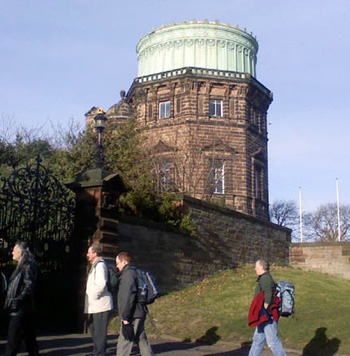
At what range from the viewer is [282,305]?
329 inches

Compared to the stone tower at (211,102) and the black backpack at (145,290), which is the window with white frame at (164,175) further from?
the black backpack at (145,290)

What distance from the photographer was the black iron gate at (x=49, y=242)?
476 inches

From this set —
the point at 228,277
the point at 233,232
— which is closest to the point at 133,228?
the point at 228,277

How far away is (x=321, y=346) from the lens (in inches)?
419

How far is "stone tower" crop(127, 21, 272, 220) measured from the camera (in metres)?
34.3

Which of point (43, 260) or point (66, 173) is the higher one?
point (66, 173)

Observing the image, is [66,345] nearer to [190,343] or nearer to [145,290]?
[190,343]

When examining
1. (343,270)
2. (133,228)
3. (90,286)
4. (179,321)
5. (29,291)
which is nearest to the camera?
(29,291)

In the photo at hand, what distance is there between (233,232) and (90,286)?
1343 cm

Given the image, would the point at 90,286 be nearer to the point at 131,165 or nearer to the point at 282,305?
the point at 282,305

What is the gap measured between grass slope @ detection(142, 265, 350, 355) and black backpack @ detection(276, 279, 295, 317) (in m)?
2.38

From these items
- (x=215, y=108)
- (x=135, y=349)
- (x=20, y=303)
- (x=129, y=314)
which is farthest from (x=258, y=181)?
(x=20, y=303)

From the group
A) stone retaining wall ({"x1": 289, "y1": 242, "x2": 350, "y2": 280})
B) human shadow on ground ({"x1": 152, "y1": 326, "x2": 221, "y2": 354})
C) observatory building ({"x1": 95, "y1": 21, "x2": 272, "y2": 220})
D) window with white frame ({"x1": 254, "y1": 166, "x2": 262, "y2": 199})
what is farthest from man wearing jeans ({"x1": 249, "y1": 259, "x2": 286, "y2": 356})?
window with white frame ({"x1": 254, "y1": 166, "x2": 262, "y2": 199})

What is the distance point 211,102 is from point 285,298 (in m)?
28.1
